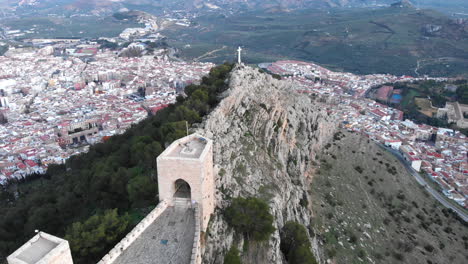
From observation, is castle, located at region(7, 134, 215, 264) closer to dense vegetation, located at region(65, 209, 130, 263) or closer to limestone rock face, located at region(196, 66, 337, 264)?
limestone rock face, located at region(196, 66, 337, 264)

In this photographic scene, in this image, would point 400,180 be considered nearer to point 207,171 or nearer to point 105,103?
point 207,171

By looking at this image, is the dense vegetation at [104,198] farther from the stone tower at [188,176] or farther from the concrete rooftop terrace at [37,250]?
the concrete rooftop terrace at [37,250]

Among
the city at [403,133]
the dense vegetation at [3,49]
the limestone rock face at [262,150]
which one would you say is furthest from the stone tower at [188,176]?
the dense vegetation at [3,49]

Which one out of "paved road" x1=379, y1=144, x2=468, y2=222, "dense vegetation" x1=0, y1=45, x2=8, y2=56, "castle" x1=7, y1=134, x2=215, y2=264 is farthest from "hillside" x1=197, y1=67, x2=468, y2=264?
"dense vegetation" x1=0, y1=45, x2=8, y2=56

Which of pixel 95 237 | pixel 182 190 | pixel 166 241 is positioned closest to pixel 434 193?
pixel 182 190

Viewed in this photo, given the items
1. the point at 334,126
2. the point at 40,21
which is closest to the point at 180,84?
the point at 334,126

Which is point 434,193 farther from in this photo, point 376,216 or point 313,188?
point 313,188
